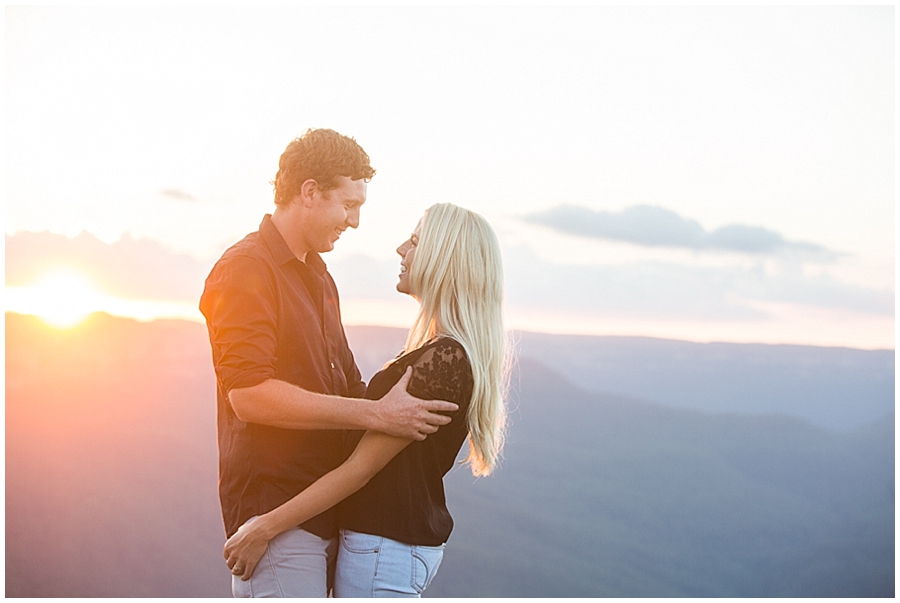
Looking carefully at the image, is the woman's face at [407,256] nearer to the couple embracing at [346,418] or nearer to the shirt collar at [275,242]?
the couple embracing at [346,418]

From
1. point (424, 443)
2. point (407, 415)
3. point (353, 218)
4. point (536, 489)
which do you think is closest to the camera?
point (407, 415)

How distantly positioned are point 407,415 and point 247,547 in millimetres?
620

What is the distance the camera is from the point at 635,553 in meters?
34.9

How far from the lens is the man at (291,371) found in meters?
1.98

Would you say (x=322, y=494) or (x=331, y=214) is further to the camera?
(x=331, y=214)

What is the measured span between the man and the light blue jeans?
0.10 metres

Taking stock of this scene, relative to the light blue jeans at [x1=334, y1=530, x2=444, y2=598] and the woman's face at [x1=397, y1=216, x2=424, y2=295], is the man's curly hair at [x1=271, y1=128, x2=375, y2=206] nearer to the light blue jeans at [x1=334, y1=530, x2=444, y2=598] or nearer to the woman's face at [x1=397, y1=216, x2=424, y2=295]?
the woman's face at [x1=397, y1=216, x2=424, y2=295]

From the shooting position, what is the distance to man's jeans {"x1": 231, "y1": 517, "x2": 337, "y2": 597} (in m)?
2.10

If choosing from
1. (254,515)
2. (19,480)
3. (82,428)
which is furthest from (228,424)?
(19,480)

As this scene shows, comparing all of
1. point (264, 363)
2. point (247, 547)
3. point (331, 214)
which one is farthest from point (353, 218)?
point (247, 547)

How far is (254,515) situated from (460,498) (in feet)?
103

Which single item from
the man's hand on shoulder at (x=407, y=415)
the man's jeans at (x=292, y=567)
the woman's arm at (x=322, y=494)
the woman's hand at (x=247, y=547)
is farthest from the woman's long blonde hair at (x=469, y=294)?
the woman's hand at (x=247, y=547)

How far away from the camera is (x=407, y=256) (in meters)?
2.25

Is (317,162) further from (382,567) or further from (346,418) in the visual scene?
(382,567)
